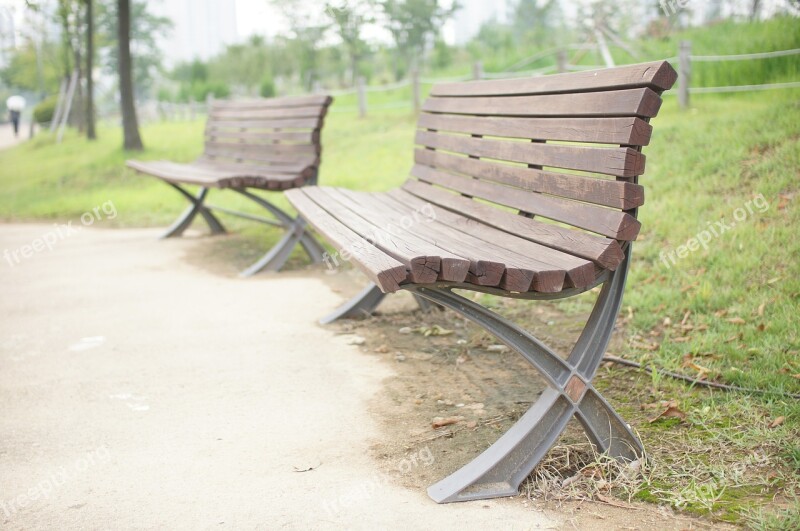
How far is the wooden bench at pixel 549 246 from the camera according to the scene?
2.28 meters

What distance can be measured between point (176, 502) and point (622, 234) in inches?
63.7

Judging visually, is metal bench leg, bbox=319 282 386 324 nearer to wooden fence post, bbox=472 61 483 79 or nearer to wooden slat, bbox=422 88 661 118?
wooden slat, bbox=422 88 661 118

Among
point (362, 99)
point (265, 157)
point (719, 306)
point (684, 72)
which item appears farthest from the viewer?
point (362, 99)

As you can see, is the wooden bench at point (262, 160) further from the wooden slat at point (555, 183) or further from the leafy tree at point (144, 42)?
the leafy tree at point (144, 42)

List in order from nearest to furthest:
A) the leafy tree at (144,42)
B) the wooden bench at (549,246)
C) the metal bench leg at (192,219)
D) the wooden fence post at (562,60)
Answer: the wooden bench at (549,246) < the metal bench leg at (192,219) < the wooden fence post at (562,60) < the leafy tree at (144,42)

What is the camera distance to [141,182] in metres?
11.0

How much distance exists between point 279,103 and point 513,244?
151 inches

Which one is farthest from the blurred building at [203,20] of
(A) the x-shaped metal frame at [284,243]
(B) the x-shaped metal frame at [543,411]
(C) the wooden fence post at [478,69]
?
(B) the x-shaped metal frame at [543,411]

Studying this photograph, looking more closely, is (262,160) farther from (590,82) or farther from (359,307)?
(590,82)

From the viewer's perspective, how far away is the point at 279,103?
6.09 m

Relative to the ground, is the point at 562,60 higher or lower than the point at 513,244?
higher

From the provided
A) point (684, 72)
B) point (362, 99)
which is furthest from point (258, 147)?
point (362, 99)

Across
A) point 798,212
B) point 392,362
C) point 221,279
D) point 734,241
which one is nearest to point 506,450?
point 392,362

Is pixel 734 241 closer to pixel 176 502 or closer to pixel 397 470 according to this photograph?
pixel 397 470
